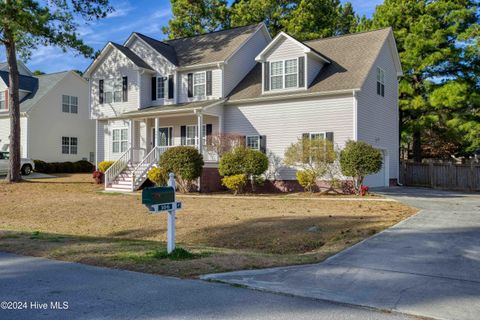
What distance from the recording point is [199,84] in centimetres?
2545

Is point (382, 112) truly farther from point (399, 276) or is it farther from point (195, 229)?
point (399, 276)

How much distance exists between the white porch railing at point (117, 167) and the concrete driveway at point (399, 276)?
16006 mm

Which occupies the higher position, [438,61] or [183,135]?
[438,61]

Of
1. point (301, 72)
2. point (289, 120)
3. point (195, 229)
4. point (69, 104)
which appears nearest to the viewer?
point (195, 229)

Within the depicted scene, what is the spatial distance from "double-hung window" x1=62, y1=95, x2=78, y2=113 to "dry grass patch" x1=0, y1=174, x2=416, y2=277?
1682 centimetres

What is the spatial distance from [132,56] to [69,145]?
1256 centimetres

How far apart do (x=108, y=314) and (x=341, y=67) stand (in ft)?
64.3

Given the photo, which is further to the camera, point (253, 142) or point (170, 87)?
point (170, 87)

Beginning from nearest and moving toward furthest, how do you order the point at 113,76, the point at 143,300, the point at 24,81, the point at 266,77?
1. the point at 143,300
2. the point at 266,77
3. the point at 113,76
4. the point at 24,81

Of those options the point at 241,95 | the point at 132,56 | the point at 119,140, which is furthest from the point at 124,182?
the point at 132,56

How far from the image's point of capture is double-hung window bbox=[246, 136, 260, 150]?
23125 millimetres

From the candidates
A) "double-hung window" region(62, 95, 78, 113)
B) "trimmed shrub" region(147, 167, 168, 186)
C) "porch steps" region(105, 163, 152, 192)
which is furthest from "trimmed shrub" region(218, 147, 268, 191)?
"double-hung window" region(62, 95, 78, 113)

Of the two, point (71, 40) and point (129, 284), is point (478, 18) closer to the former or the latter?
point (71, 40)

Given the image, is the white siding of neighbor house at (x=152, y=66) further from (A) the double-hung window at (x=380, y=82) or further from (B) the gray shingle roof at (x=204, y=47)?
(A) the double-hung window at (x=380, y=82)
